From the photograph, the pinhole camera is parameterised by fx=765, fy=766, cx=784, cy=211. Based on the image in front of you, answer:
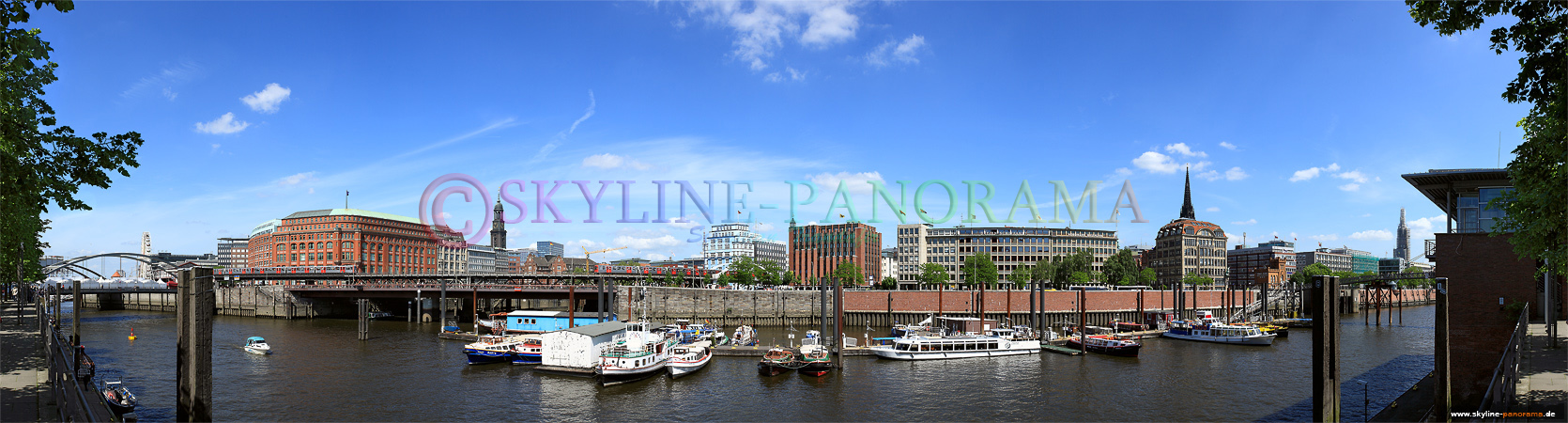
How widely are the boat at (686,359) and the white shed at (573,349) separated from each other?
6.00 meters

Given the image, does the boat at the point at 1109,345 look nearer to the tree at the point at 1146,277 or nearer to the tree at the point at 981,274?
the tree at the point at 981,274

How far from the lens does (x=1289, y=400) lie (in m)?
48.6

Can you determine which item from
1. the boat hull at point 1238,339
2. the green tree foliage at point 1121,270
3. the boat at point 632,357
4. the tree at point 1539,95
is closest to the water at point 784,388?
the boat at point 632,357

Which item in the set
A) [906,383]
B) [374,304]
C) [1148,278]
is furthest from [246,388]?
[1148,278]

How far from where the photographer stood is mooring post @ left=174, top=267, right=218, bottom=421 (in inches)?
931

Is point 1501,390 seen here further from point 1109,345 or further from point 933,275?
point 933,275

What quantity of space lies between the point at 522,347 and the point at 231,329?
2477 inches

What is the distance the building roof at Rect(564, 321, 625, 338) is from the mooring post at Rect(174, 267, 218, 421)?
35194 millimetres

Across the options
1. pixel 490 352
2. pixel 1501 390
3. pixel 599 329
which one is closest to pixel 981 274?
pixel 599 329

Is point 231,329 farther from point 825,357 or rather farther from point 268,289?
point 825,357

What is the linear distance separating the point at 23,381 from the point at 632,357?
31835mm

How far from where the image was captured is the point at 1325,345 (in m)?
27.7

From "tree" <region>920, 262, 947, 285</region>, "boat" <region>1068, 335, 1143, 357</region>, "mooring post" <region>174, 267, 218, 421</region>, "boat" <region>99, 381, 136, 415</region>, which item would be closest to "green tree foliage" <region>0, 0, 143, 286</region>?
"mooring post" <region>174, 267, 218, 421</region>

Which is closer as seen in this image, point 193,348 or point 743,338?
point 193,348
